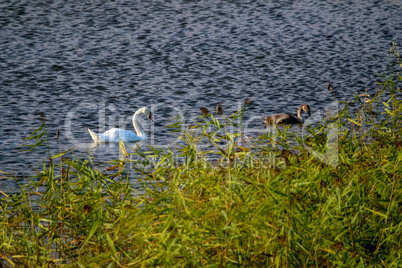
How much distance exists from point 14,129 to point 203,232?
5.71 m

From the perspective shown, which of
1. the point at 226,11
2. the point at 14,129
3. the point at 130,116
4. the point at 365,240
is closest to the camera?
the point at 365,240

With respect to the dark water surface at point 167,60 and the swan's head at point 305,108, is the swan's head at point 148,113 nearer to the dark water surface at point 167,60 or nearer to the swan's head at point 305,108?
the dark water surface at point 167,60

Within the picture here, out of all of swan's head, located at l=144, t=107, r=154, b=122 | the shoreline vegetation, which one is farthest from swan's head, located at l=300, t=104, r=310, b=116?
the shoreline vegetation

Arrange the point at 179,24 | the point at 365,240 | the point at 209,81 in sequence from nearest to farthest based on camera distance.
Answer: the point at 365,240
the point at 209,81
the point at 179,24

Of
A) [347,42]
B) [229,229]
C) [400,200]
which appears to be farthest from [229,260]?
[347,42]

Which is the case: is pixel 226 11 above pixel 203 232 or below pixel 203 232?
above

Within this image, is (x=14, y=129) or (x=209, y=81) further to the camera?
(x=209, y=81)

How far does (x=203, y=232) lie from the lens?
4.51m

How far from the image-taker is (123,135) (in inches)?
371

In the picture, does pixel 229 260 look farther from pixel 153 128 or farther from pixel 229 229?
pixel 153 128

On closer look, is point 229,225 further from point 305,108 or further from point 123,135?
point 305,108

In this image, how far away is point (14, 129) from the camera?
9.38 m

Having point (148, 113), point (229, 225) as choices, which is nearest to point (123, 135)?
point (148, 113)

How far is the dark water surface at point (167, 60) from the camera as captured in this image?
10344mm
